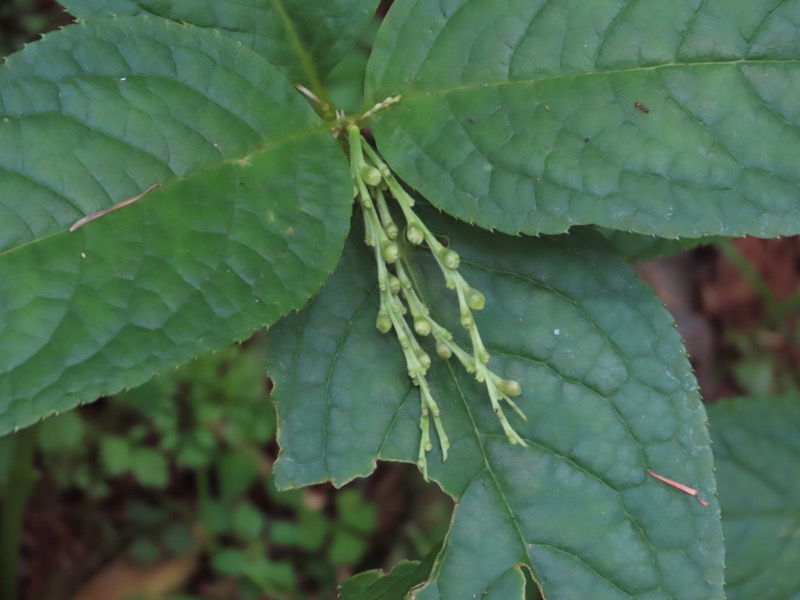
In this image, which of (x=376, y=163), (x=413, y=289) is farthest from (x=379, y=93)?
(x=413, y=289)

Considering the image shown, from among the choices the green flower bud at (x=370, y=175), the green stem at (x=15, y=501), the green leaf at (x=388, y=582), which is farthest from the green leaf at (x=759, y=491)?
the green stem at (x=15, y=501)

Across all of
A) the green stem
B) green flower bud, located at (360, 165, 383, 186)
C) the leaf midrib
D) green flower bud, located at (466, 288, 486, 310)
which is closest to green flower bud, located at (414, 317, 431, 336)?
green flower bud, located at (466, 288, 486, 310)

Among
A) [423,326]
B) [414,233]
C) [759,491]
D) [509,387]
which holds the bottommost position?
[759,491]

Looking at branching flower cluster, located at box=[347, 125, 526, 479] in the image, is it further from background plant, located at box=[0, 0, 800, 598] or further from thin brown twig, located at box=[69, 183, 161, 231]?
thin brown twig, located at box=[69, 183, 161, 231]

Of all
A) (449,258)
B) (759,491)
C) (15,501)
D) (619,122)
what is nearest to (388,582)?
(449,258)

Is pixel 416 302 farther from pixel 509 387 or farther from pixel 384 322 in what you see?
pixel 509 387

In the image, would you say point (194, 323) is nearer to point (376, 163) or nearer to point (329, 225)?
point (329, 225)
